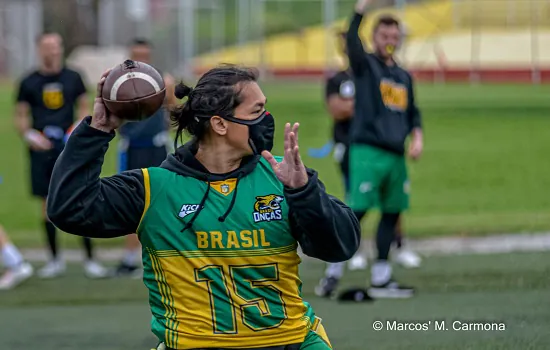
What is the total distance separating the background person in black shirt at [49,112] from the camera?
1034 centimetres

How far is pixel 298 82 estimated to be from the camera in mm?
45000

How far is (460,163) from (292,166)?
56.3ft

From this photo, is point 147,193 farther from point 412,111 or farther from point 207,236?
point 412,111

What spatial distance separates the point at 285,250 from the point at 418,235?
861 centimetres

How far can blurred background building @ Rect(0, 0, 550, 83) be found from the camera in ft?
133

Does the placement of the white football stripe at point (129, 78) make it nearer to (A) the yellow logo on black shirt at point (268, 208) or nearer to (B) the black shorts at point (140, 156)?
(A) the yellow logo on black shirt at point (268, 208)

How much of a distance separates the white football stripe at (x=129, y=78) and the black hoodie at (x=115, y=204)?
0.17 metres

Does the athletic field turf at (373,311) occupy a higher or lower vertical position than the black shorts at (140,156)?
lower

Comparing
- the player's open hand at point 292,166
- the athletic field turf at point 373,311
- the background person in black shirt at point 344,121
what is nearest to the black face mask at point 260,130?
the player's open hand at point 292,166

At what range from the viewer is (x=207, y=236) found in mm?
4023

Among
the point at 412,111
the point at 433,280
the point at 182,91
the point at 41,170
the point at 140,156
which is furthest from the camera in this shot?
the point at 41,170

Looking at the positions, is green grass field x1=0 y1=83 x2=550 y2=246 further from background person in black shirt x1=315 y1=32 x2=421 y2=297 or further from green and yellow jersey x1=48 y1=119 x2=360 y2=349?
green and yellow jersey x1=48 y1=119 x2=360 y2=349

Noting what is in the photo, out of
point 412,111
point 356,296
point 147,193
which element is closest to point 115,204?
point 147,193

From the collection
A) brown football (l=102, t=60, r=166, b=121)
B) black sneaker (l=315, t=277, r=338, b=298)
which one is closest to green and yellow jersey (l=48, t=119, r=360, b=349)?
brown football (l=102, t=60, r=166, b=121)
